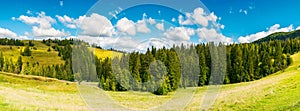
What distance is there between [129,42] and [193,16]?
332 centimetres

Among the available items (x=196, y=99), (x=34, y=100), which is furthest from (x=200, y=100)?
(x=34, y=100)

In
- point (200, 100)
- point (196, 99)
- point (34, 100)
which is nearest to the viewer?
point (34, 100)

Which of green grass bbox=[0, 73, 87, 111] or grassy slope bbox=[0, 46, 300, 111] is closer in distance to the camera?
green grass bbox=[0, 73, 87, 111]

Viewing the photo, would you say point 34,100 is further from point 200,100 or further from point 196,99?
point 196,99

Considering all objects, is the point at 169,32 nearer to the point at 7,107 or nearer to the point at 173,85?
the point at 7,107

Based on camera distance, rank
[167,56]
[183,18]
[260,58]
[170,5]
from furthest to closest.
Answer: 1. [260,58]
2. [167,56]
3. [183,18]
4. [170,5]

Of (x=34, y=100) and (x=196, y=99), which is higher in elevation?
(x=34, y=100)

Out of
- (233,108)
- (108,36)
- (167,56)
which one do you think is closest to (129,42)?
(108,36)

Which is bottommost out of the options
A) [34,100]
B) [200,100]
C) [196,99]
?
[196,99]

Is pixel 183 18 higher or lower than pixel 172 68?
higher

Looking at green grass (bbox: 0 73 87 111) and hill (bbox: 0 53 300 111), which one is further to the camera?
hill (bbox: 0 53 300 111)

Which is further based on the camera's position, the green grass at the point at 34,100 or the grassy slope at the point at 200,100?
the grassy slope at the point at 200,100

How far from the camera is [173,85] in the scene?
71.6 m

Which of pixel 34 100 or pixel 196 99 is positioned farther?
pixel 196 99
